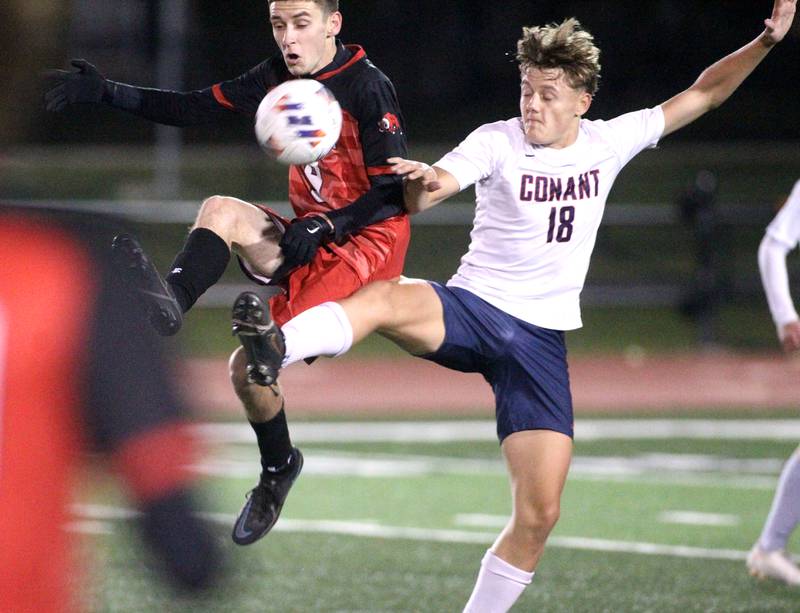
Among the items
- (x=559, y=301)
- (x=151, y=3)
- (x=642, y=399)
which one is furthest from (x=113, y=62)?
(x=559, y=301)

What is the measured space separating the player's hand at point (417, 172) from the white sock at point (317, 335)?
493mm

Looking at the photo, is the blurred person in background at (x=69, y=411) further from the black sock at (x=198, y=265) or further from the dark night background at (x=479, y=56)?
the dark night background at (x=479, y=56)

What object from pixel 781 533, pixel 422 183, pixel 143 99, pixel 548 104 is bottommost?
pixel 781 533

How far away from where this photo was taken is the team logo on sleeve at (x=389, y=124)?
4957 mm

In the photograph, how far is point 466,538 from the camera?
336 inches

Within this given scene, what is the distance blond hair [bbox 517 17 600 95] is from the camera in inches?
202

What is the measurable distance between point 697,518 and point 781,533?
208 centimetres

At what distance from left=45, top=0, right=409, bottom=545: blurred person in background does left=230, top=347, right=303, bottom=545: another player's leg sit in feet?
0.03

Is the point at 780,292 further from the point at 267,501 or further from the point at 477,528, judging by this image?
the point at 477,528

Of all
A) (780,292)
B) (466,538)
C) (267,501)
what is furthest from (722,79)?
(466,538)

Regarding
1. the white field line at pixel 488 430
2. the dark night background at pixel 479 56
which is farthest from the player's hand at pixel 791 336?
the dark night background at pixel 479 56

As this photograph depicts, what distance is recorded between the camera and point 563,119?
5.18 metres

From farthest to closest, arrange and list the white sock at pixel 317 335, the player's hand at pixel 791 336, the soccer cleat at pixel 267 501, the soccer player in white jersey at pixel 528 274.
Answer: the player's hand at pixel 791 336 → the soccer cleat at pixel 267 501 → the soccer player in white jersey at pixel 528 274 → the white sock at pixel 317 335

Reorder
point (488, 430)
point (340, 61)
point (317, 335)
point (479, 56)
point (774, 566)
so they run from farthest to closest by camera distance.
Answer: point (479, 56)
point (488, 430)
point (774, 566)
point (340, 61)
point (317, 335)
